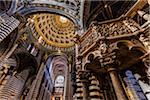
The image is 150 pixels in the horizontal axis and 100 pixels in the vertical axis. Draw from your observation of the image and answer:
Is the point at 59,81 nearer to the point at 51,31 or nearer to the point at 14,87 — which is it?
the point at 51,31

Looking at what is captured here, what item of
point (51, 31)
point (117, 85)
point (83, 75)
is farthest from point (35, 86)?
point (117, 85)

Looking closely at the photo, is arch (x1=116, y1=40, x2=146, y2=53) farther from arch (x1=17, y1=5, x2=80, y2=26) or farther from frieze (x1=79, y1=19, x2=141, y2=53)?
arch (x1=17, y1=5, x2=80, y2=26)

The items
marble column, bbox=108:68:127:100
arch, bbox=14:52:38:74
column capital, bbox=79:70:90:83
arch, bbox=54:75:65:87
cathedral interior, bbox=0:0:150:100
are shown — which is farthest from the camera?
arch, bbox=54:75:65:87

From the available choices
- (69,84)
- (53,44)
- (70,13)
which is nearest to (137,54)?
(70,13)

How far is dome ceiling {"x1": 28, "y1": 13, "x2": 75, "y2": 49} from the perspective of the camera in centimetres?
1561

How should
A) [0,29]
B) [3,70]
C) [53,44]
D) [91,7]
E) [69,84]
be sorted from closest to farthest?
[0,29] < [91,7] < [3,70] < [69,84] < [53,44]

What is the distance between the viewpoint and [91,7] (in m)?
8.48

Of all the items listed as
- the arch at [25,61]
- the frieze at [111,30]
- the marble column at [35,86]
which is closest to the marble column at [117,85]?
the frieze at [111,30]

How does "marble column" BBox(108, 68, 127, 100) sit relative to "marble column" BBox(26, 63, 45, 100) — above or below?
below

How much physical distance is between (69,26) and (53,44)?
315cm

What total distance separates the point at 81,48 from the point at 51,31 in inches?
482

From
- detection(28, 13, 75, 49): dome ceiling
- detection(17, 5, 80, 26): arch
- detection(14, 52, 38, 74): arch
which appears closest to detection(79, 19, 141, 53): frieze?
detection(17, 5, 80, 26): arch

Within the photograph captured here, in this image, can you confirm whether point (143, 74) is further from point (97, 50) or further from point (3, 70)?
point (3, 70)

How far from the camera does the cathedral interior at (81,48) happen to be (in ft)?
14.6
